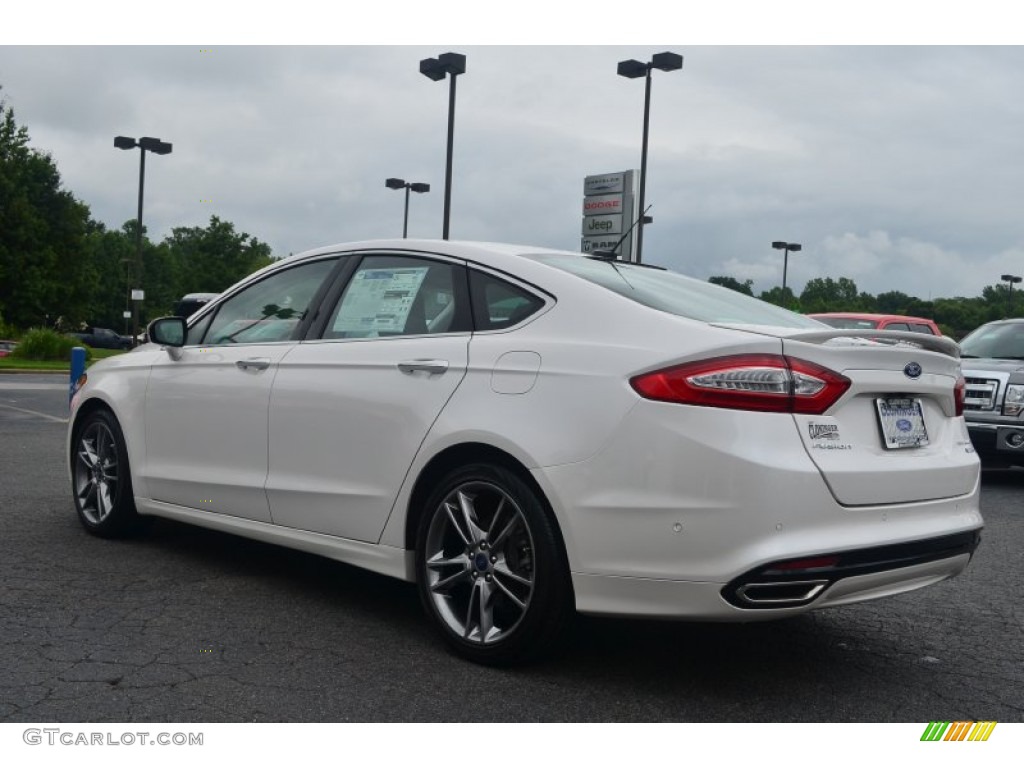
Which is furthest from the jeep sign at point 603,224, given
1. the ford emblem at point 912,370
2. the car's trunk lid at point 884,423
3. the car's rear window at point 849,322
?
the ford emblem at point 912,370

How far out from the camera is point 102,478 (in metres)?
6.17

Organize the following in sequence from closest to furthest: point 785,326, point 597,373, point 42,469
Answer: point 597,373, point 785,326, point 42,469

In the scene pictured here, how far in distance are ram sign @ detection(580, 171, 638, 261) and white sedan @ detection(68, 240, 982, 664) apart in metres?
18.2

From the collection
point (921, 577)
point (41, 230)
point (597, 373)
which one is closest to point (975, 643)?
point (921, 577)

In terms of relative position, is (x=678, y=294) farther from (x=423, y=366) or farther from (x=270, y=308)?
(x=270, y=308)

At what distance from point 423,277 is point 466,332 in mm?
465

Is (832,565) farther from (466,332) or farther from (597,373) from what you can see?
(466,332)

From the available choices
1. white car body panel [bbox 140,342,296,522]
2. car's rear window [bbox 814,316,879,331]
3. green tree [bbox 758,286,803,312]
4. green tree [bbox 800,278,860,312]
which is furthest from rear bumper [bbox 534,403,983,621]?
green tree [bbox 800,278,860,312]

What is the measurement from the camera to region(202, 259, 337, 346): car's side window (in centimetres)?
519

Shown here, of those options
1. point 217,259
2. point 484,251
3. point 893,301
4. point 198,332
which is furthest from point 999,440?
point 893,301

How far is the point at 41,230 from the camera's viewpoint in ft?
174

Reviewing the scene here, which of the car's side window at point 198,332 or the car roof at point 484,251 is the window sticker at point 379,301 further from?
the car's side window at point 198,332

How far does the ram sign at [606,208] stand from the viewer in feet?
75.3

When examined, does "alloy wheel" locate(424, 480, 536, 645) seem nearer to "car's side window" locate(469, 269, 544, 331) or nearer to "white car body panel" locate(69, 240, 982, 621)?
"white car body panel" locate(69, 240, 982, 621)
